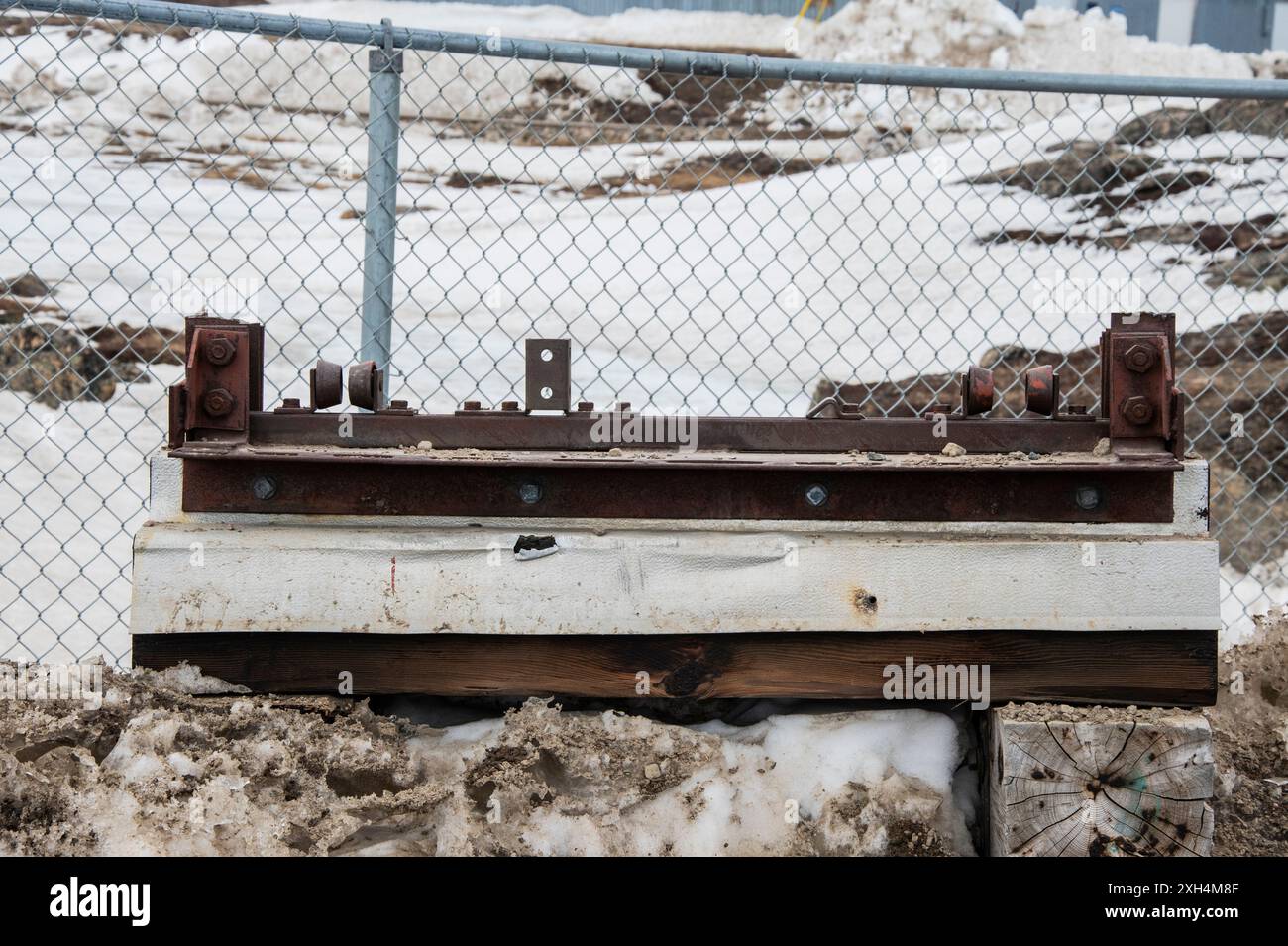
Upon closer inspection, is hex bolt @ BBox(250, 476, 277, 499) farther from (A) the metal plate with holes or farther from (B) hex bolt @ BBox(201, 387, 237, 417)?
(A) the metal plate with holes

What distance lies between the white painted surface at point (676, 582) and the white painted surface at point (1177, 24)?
11.6 meters

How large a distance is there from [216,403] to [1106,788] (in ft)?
7.08

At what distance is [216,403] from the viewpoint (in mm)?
2361

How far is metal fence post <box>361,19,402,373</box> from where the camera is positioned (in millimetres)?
2904

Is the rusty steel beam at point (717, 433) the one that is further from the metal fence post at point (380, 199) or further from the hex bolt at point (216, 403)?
the metal fence post at point (380, 199)

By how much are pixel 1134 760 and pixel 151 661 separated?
2203 mm

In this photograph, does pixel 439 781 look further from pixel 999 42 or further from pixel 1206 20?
pixel 1206 20

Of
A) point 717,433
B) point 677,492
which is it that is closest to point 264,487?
point 677,492

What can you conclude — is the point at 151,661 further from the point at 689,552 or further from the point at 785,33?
the point at 785,33

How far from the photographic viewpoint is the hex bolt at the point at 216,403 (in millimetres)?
2361

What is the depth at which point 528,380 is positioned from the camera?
253 centimetres

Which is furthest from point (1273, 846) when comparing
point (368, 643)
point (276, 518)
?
point (276, 518)

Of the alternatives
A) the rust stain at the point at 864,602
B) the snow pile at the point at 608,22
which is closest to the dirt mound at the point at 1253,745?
the rust stain at the point at 864,602

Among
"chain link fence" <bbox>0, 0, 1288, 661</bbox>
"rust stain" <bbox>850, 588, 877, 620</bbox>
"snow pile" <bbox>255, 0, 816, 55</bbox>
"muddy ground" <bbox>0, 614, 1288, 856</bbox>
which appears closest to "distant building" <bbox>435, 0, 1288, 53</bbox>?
"snow pile" <bbox>255, 0, 816, 55</bbox>
